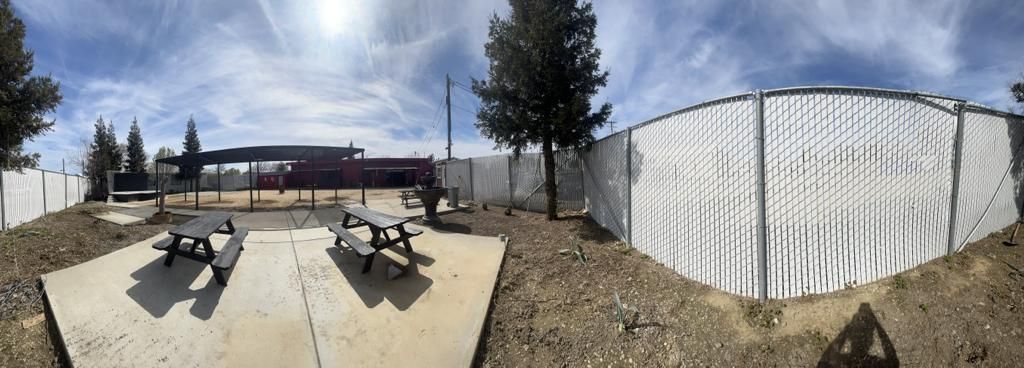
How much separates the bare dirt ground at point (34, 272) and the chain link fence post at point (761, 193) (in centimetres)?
591

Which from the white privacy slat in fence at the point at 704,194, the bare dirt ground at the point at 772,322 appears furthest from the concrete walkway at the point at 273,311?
the white privacy slat in fence at the point at 704,194

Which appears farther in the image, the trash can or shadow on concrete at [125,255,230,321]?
the trash can

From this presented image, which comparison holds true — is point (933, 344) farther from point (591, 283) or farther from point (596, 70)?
point (596, 70)

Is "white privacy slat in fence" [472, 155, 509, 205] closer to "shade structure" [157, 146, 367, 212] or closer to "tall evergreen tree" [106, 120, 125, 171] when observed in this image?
"shade structure" [157, 146, 367, 212]

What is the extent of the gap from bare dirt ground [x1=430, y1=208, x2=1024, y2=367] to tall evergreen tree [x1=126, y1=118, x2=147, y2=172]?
170 feet

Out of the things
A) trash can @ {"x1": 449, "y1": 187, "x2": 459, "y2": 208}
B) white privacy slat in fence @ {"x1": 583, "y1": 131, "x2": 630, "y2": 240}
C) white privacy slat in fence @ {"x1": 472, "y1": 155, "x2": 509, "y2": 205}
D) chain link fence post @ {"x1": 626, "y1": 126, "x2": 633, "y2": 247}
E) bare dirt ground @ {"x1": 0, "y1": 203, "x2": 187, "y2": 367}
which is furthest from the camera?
white privacy slat in fence @ {"x1": 472, "y1": 155, "x2": 509, "y2": 205}

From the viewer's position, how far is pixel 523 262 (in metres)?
4.61

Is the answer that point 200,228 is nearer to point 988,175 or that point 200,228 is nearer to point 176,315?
point 176,315

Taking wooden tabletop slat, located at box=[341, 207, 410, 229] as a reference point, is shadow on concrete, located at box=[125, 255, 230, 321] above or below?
below

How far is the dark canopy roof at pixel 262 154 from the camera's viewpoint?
11.2 meters

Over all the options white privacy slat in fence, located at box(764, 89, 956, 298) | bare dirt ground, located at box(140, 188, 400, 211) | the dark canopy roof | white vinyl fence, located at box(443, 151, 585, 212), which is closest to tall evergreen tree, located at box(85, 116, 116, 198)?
bare dirt ground, located at box(140, 188, 400, 211)

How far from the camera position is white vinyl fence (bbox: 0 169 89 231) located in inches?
264

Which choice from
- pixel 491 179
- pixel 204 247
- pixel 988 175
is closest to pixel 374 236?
pixel 204 247

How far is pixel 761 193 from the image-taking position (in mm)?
2980
